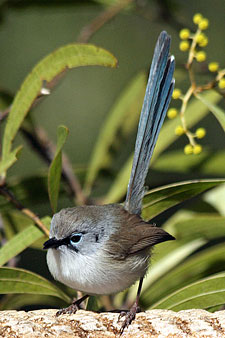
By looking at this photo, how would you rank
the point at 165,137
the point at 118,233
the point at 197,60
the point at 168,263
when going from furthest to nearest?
the point at 165,137 → the point at 168,263 → the point at 118,233 → the point at 197,60

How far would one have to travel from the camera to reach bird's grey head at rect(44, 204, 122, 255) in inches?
77.8

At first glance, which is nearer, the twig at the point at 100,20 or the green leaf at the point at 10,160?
the green leaf at the point at 10,160

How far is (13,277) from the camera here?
1876 millimetres

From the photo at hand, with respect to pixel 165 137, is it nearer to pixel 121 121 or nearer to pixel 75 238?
pixel 121 121

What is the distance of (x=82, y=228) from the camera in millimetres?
2102

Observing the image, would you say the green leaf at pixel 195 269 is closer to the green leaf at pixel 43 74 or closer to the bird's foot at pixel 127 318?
the bird's foot at pixel 127 318

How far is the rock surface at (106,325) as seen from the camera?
1.51 m

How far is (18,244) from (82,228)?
0.88 ft

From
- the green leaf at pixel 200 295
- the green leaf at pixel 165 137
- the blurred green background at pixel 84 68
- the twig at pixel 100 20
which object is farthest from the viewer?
the blurred green background at pixel 84 68

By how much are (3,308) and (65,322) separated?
72cm

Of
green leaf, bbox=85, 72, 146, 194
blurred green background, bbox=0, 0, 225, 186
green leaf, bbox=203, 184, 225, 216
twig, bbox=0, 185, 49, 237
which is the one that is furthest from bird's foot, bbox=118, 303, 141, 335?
blurred green background, bbox=0, 0, 225, 186

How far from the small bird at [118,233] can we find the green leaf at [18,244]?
6cm

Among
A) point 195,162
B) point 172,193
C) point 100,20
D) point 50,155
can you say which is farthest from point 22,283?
point 100,20

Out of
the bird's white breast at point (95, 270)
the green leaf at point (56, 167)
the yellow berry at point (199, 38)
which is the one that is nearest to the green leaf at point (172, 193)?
the bird's white breast at point (95, 270)
